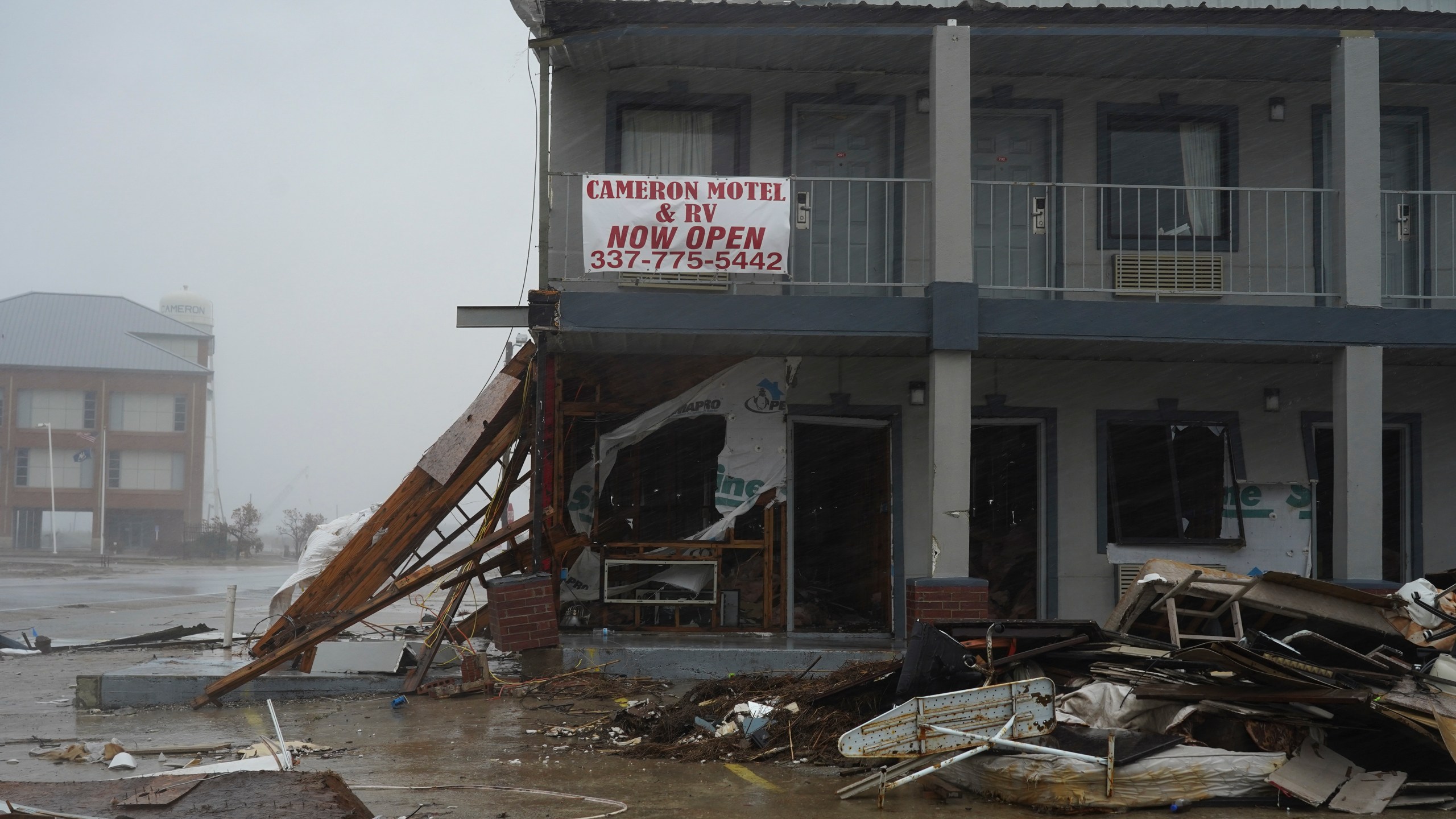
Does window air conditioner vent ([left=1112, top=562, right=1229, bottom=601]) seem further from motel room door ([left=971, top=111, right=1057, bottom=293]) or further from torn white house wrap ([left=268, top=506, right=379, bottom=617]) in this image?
torn white house wrap ([left=268, top=506, right=379, bottom=617])

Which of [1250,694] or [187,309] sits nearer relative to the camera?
[1250,694]

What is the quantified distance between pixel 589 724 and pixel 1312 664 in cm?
466

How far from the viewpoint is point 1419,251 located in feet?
37.4

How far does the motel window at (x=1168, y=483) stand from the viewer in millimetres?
11320

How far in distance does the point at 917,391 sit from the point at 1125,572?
9.20ft

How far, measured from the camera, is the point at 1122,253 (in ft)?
36.7

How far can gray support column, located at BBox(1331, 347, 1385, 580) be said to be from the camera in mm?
9672

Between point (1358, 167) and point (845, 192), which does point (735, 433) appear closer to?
point (845, 192)

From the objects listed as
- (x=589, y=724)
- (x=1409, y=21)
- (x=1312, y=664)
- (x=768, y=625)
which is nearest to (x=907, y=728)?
(x=1312, y=664)

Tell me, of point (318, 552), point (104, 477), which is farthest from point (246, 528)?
point (318, 552)

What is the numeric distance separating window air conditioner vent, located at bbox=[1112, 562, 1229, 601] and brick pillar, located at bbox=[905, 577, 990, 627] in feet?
8.41

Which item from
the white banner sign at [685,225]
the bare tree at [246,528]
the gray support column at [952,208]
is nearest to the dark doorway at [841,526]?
the gray support column at [952,208]

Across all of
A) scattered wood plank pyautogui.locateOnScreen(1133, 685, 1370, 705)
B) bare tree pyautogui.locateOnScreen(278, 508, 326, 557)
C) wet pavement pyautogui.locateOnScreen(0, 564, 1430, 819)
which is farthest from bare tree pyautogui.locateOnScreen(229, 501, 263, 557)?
scattered wood plank pyautogui.locateOnScreen(1133, 685, 1370, 705)

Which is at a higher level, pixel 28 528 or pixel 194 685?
pixel 194 685
